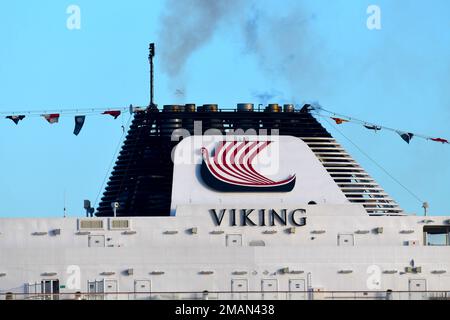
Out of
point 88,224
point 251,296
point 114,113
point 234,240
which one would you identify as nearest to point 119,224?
point 88,224

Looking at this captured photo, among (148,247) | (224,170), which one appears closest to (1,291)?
(148,247)

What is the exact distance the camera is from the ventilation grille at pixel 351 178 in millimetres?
78562

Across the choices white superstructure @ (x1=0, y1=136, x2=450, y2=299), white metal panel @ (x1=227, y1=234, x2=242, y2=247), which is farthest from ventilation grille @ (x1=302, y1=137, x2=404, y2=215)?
white metal panel @ (x1=227, y1=234, x2=242, y2=247)

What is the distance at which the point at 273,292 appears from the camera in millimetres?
71062

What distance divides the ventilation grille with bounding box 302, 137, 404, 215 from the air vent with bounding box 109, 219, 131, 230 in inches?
399

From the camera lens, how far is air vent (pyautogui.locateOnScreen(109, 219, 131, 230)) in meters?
76.0

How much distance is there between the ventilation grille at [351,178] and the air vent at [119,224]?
399 inches

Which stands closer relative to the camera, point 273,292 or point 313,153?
point 273,292

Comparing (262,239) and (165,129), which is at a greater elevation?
(165,129)

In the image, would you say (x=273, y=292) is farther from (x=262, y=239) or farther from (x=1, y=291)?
(x=1, y=291)
